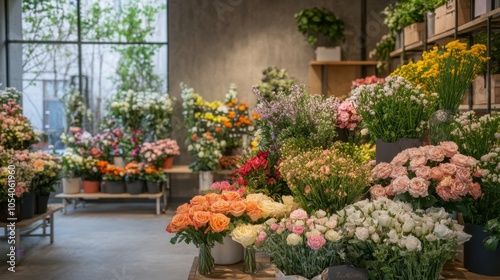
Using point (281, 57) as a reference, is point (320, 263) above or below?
below

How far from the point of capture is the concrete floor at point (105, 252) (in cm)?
486

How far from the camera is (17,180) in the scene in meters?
5.06

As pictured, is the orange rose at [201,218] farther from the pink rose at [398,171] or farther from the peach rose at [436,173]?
the peach rose at [436,173]

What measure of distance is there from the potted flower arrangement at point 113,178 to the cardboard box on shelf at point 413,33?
3.94m

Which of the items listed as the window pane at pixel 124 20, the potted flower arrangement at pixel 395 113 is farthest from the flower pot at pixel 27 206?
the potted flower arrangement at pixel 395 113

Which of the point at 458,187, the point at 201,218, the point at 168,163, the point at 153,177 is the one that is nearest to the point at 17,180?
the point at 153,177

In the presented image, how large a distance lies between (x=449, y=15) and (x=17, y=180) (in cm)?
433

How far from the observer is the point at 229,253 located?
2453 millimetres

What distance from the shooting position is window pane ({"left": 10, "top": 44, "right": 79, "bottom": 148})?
27.7 ft

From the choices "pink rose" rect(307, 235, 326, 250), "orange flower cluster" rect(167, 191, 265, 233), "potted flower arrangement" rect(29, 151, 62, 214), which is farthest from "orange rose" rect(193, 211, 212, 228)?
"potted flower arrangement" rect(29, 151, 62, 214)

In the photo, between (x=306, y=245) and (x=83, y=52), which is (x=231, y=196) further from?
(x=83, y=52)

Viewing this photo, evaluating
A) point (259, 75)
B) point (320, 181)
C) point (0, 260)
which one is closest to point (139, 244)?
point (0, 260)

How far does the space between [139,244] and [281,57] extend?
3698mm

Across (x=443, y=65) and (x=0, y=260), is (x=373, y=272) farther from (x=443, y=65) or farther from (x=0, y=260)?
(x=0, y=260)
